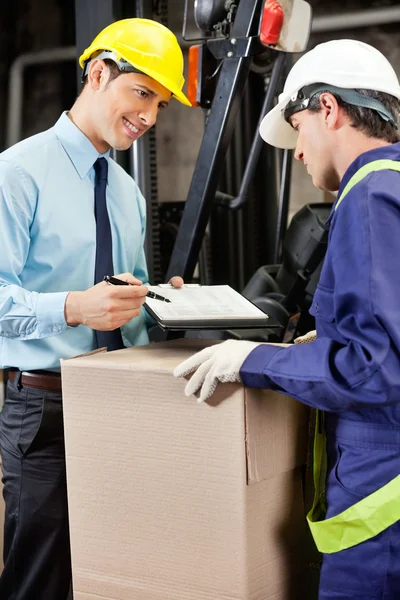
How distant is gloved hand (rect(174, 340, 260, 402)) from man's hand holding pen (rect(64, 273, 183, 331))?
324 mm

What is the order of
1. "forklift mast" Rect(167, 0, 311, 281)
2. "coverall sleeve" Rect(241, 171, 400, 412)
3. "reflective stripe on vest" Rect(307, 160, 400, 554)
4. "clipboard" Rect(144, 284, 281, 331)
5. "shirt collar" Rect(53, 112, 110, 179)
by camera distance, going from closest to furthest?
1. "coverall sleeve" Rect(241, 171, 400, 412)
2. "reflective stripe on vest" Rect(307, 160, 400, 554)
3. "clipboard" Rect(144, 284, 281, 331)
4. "shirt collar" Rect(53, 112, 110, 179)
5. "forklift mast" Rect(167, 0, 311, 281)

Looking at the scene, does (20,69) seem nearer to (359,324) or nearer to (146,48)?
(146,48)

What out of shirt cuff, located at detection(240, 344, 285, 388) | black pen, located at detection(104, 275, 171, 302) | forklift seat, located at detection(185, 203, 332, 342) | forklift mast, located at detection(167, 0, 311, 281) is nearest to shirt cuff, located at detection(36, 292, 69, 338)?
black pen, located at detection(104, 275, 171, 302)

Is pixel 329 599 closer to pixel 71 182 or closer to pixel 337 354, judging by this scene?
pixel 337 354

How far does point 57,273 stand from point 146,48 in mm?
648

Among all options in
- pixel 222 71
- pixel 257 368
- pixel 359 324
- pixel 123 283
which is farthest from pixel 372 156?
pixel 222 71

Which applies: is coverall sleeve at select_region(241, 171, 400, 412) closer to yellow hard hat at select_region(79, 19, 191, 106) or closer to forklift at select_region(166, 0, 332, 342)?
yellow hard hat at select_region(79, 19, 191, 106)

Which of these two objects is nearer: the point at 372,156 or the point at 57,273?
the point at 372,156

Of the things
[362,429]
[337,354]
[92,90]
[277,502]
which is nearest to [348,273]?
[337,354]

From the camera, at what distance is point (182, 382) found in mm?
1450

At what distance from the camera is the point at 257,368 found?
4.48 feet

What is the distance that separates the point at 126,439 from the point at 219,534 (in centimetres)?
26

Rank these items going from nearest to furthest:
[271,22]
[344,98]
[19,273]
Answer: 1. [344,98]
2. [19,273]
3. [271,22]

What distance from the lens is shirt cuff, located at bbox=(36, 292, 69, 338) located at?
174cm
